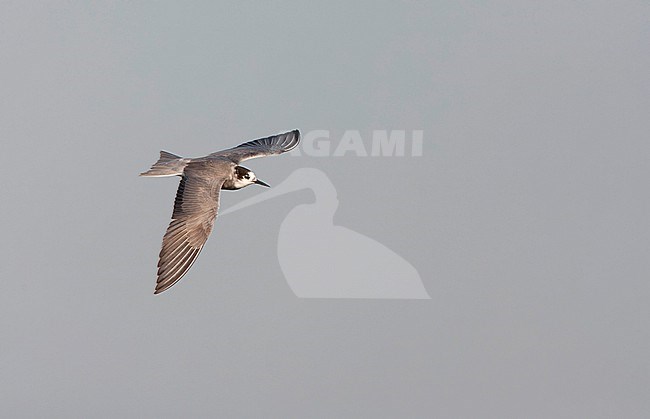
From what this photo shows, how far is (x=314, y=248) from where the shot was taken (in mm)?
3020

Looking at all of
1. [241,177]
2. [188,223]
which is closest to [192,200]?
[188,223]

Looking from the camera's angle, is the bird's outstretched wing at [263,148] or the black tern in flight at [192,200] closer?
the black tern in flight at [192,200]

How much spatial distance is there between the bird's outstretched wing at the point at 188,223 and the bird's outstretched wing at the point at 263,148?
0.19 m

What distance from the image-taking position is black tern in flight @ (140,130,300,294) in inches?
68.3

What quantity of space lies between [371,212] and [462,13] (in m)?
0.79

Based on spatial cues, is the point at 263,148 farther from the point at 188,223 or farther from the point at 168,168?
the point at 188,223

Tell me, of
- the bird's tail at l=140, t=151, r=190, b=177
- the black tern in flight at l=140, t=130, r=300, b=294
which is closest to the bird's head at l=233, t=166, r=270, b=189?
the black tern in flight at l=140, t=130, r=300, b=294

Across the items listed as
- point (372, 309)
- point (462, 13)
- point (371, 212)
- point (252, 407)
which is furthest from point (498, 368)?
point (462, 13)

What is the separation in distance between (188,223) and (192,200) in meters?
0.08

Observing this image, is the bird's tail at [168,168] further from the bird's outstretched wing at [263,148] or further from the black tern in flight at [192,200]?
the bird's outstretched wing at [263,148]

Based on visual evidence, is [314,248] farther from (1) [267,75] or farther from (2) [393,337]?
(1) [267,75]

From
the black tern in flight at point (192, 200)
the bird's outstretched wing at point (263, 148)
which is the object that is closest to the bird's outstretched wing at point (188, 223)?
the black tern in flight at point (192, 200)

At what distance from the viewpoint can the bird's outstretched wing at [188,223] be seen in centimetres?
172

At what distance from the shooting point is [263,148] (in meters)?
2.30
